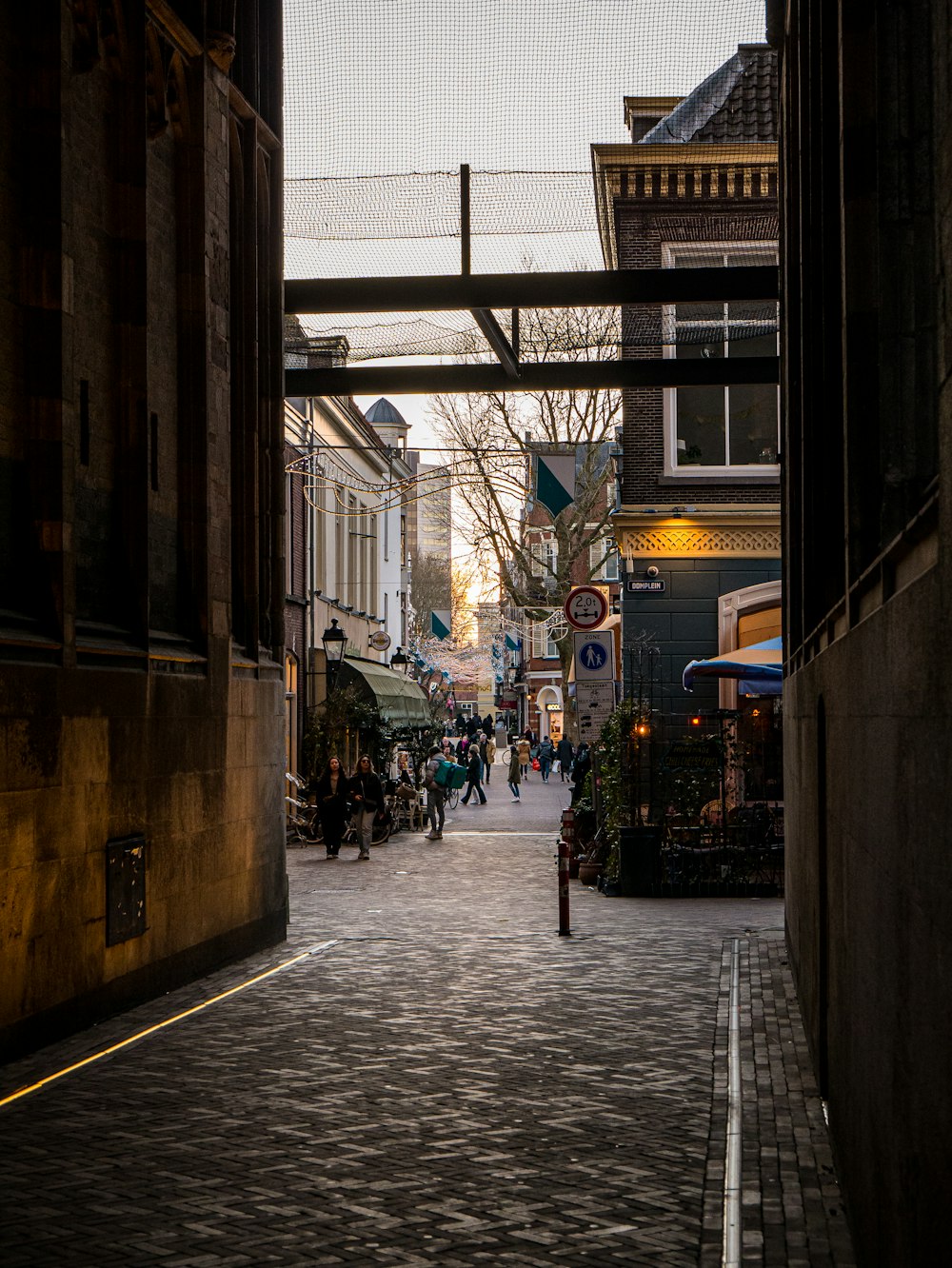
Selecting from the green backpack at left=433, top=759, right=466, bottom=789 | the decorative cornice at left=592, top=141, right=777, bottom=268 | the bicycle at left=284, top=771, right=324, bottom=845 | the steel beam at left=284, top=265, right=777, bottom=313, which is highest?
the decorative cornice at left=592, top=141, right=777, bottom=268

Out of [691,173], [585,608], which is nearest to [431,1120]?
[585,608]

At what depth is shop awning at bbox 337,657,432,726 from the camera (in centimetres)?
3638

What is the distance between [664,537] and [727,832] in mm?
10003

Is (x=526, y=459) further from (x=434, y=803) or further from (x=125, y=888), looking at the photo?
(x=125, y=888)

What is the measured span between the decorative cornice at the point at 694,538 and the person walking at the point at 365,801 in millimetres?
6707

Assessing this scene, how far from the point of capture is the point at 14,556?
402 inches

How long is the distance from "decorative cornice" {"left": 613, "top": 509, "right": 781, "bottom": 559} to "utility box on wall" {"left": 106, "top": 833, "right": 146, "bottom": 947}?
60.8ft

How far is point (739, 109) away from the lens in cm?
2984

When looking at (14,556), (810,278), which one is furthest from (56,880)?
(810,278)

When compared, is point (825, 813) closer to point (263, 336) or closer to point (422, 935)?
point (422, 935)

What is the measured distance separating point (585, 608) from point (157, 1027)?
961 cm

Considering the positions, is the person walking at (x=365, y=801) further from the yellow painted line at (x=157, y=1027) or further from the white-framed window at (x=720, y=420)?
the yellow painted line at (x=157, y=1027)

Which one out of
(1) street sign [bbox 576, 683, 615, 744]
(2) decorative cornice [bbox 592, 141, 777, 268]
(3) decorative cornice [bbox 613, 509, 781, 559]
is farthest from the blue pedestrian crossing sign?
(2) decorative cornice [bbox 592, 141, 777, 268]

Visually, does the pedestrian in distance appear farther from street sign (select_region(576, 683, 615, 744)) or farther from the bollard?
the bollard
